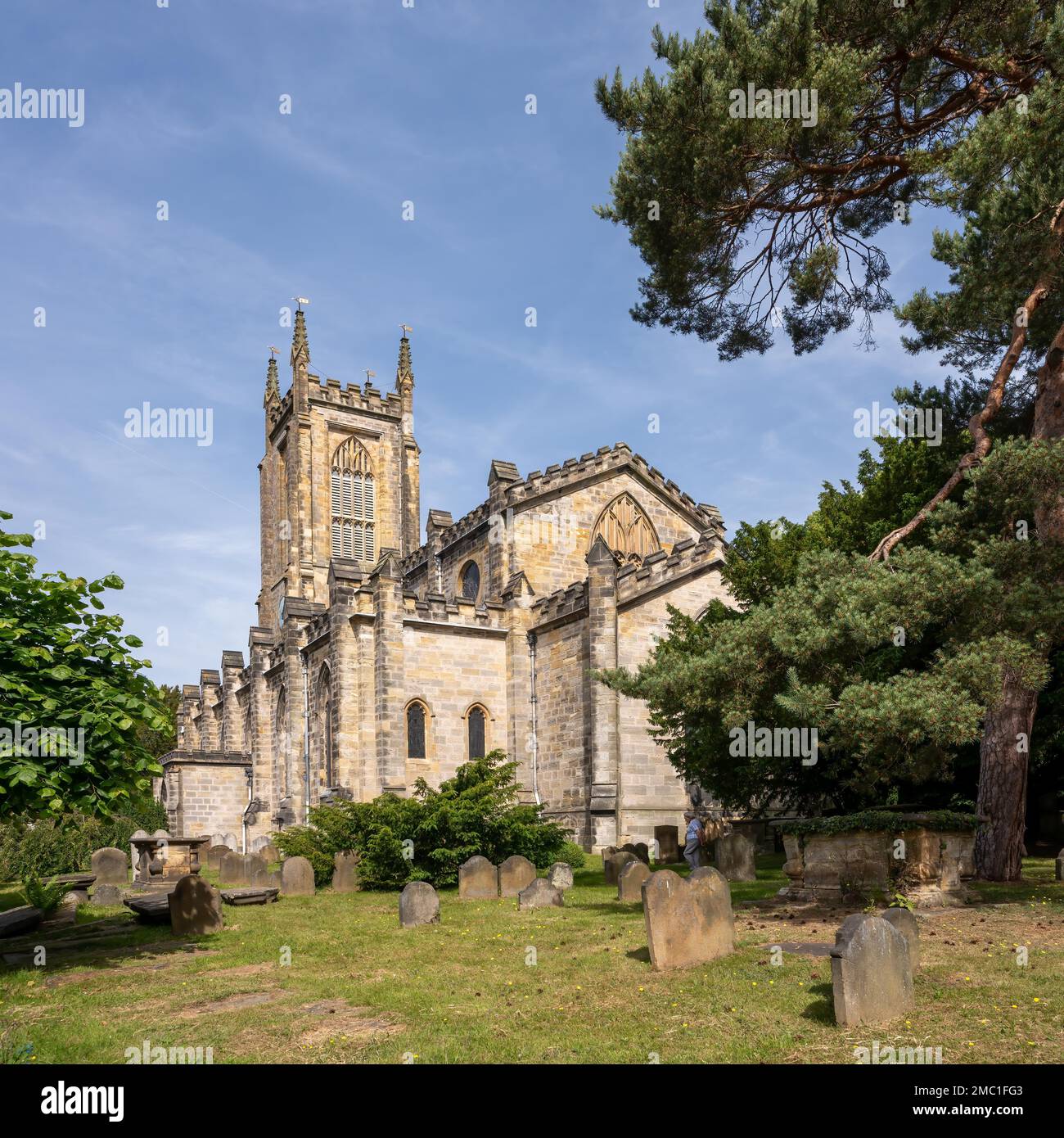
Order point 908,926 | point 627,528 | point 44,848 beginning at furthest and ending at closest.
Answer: point 627,528
point 44,848
point 908,926

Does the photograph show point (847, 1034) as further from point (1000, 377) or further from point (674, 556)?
point (674, 556)

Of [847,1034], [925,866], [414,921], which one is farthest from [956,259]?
[414,921]

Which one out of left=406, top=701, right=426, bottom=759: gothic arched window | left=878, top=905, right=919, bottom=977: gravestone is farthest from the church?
left=878, top=905, right=919, bottom=977: gravestone

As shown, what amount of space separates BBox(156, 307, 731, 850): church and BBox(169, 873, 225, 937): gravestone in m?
12.5

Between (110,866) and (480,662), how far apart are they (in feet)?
37.9

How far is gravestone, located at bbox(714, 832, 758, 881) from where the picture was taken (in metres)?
18.2

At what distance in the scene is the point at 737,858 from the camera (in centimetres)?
1830

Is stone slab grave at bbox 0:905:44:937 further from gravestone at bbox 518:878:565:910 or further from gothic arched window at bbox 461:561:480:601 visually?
gothic arched window at bbox 461:561:480:601

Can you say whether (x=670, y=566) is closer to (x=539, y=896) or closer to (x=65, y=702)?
(x=539, y=896)

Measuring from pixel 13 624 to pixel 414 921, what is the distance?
6980mm

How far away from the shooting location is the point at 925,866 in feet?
41.7

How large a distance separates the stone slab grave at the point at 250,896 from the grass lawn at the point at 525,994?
10.2ft

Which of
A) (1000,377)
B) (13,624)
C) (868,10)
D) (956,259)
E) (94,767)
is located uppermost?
(868,10)

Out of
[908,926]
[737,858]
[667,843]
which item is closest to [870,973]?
[908,926]
